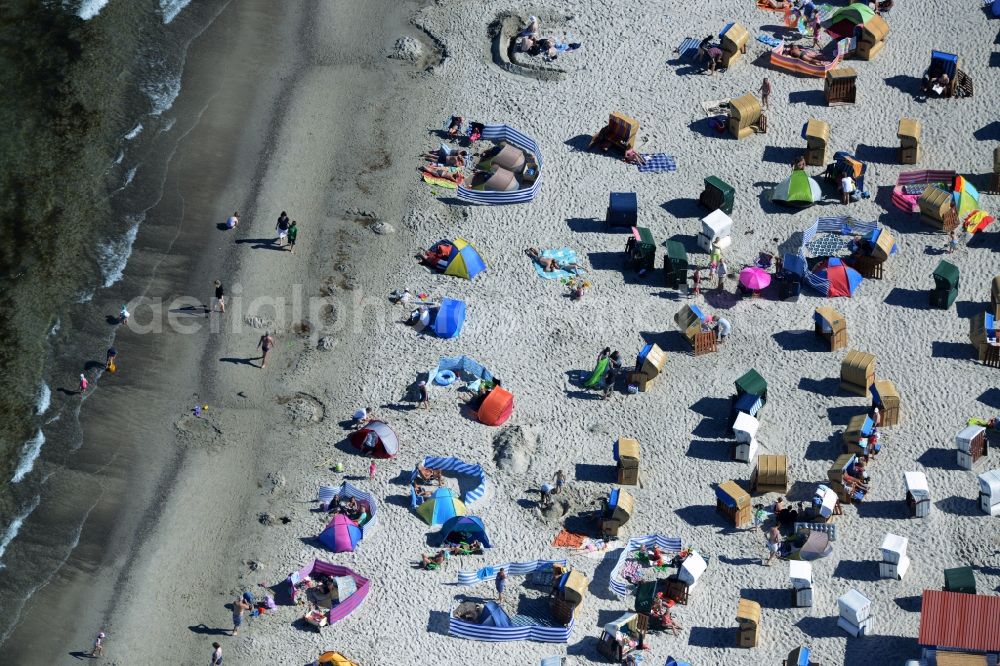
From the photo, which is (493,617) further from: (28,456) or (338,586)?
(28,456)

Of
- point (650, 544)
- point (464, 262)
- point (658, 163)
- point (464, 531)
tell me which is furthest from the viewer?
point (658, 163)

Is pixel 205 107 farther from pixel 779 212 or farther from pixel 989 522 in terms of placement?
pixel 989 522

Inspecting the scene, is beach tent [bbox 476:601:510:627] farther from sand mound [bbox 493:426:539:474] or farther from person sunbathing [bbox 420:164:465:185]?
person sunbathing [bbox 420:164:465:185]

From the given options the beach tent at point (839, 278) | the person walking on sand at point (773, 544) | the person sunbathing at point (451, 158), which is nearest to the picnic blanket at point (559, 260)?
the person sunbathing at point (451, 158)

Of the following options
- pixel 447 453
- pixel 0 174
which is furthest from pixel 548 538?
pixel 0 174

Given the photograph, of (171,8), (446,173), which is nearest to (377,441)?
(446,173)

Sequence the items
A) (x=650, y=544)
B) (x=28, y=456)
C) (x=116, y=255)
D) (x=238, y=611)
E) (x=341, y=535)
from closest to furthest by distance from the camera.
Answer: (x=238, y=611) → (x=341, y=535) → (x=650, y=544) → (x=28, y=456) → (x=116, y=255)
